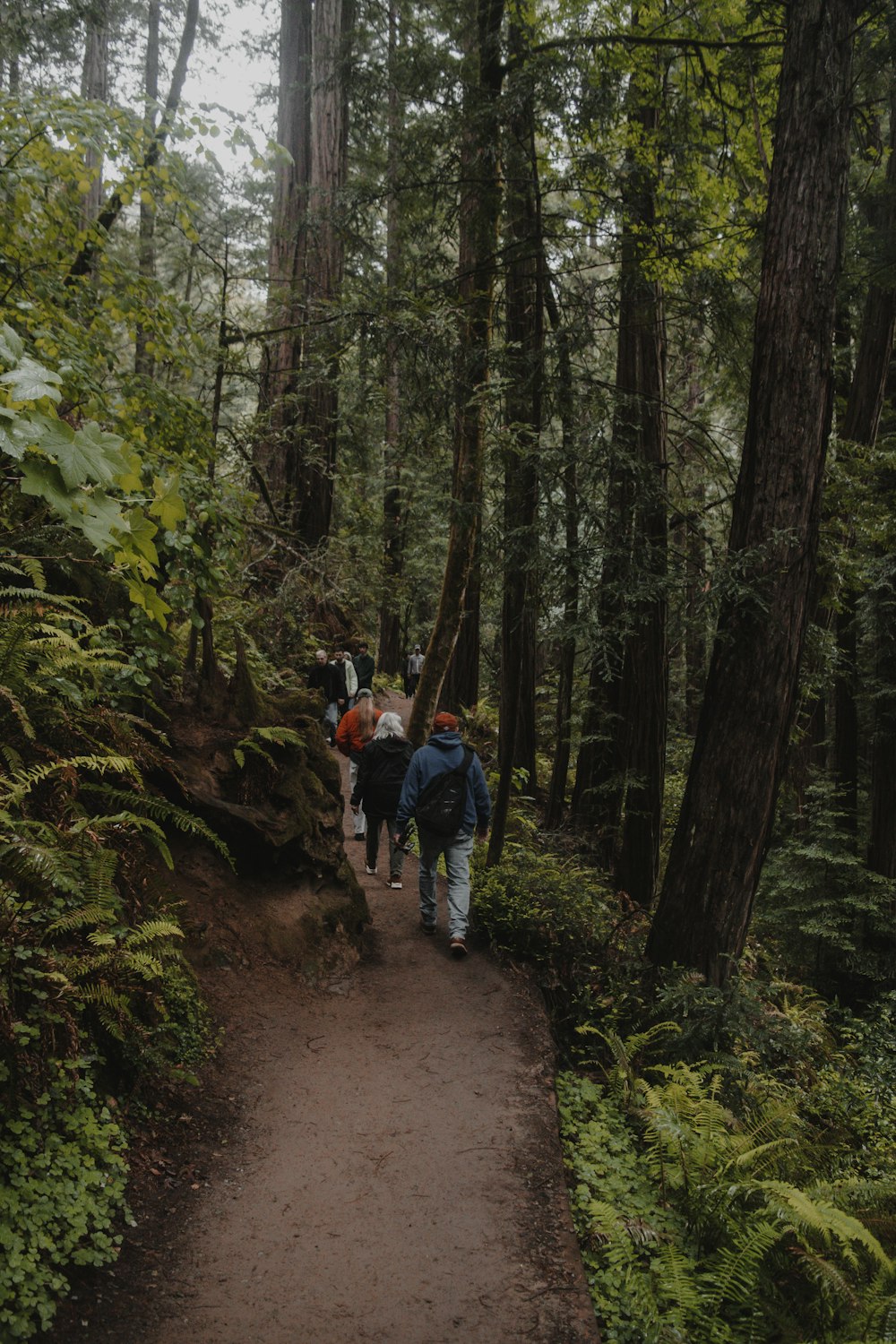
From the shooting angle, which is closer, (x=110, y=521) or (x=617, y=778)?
(x=110, y=521)

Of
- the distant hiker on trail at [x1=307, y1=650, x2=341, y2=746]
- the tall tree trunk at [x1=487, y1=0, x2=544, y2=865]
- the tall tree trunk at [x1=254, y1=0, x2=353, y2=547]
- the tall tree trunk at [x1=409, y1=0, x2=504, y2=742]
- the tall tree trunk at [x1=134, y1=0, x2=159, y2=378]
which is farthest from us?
the tall tree trunk at [x1=134, y1=0, x2=159, y2=378]

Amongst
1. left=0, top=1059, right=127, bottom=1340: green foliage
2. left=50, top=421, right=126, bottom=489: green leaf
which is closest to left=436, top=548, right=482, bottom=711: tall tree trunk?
left=0, top=1059, right=127, bottom=1340: green foliage

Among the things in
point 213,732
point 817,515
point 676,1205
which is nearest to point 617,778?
point 817,515

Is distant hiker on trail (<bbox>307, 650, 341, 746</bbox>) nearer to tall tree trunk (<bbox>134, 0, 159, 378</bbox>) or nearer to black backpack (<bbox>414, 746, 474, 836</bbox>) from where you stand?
tall tree trunk (<bbox>134, 0, 159, 378</bbox>)

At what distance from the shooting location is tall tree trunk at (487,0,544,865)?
811cm

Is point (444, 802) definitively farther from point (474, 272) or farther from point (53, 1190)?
point (474, 272)

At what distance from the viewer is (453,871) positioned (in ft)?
23.8

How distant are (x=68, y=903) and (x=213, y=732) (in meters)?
2.98

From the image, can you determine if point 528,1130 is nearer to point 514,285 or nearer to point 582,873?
point 582,873

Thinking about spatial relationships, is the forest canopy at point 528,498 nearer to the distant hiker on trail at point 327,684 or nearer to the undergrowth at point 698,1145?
the undergrowth at point 698,1145

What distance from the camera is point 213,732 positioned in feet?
22.6

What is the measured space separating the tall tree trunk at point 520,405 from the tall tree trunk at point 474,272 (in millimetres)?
237

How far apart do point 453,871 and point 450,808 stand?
1.89 ft

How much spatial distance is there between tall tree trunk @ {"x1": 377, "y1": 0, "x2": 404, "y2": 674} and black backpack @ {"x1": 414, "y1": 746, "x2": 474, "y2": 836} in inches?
170
